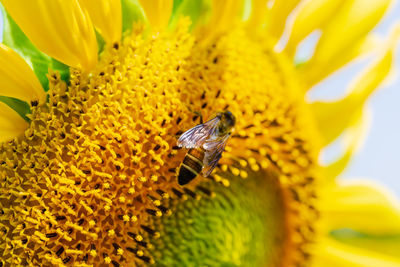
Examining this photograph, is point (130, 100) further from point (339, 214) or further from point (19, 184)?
point (339, 214)

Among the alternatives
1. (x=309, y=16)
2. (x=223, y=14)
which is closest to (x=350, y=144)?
(x=309, y=16)

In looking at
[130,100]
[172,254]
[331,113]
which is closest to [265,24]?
[331,113]

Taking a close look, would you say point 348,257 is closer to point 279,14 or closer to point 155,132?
point 279,14

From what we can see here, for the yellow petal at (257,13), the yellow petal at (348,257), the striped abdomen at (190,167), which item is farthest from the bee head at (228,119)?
the yellow petal at (348,257)

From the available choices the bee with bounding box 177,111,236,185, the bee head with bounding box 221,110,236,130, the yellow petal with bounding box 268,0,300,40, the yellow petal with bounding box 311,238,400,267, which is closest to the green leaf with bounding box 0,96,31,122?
the bee with bounding box 177,111,236,185

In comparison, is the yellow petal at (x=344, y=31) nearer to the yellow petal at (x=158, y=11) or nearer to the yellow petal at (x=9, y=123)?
the yellow petal at (x=158, y=11)

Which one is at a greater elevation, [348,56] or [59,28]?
[348,56]
